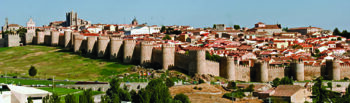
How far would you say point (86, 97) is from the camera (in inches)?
1395

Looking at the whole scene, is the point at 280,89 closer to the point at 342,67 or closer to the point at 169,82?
the point at 169,82

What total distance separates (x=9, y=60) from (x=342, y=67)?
35753 millimetres

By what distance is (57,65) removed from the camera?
2544 inches

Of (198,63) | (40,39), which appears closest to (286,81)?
(198,63)

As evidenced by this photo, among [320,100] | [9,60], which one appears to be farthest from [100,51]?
[320,100]

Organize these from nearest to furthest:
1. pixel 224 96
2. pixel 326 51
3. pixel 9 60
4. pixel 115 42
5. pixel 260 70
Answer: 1. pixel 224 96
2. pixel 260 70
3. pixel 115 42
4. pixel 9 60
5. pixel 326 51

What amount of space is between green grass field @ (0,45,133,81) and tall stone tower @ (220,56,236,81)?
9.00 meters

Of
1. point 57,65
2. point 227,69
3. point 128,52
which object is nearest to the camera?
point 227,69

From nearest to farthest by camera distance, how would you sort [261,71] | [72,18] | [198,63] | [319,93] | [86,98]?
[86,98]
[319,93]
[198,63]
[261,71]
[72,18]

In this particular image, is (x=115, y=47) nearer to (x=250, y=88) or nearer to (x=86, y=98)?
(x=250, y=88)

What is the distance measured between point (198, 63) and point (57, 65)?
53.1 feet

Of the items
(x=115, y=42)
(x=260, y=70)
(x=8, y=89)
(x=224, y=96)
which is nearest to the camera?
(x=8, y=89)

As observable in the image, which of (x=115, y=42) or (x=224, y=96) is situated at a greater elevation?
(x=115, y=42)

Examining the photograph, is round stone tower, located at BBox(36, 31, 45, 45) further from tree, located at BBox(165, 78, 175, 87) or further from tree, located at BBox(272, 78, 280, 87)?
tree, located at BBox(272, 78, 280, 87)
